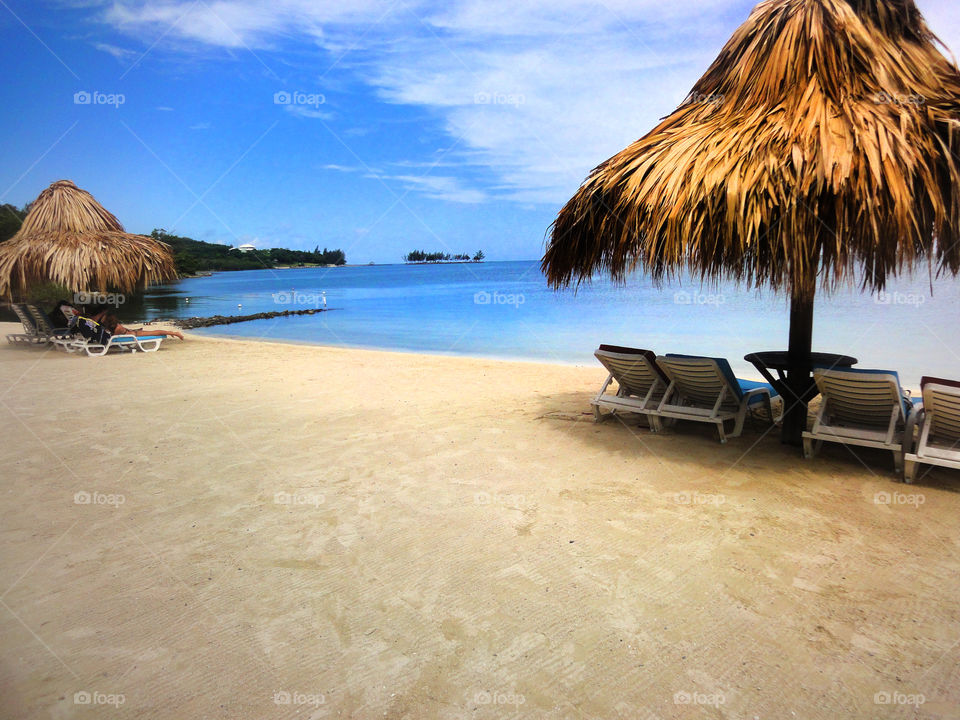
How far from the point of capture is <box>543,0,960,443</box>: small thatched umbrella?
11.6 feet

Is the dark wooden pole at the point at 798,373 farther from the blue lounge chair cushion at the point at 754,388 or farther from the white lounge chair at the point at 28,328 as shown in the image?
the white lounge chair at the point at 28,328

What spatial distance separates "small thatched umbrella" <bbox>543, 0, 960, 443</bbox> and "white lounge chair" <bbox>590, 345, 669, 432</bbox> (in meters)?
0.73

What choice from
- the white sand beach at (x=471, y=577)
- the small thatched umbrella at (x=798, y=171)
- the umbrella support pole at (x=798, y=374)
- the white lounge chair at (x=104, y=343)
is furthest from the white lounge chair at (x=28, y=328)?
the umbrella support pole at (x=798, y=374)

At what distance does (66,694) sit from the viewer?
2027mm

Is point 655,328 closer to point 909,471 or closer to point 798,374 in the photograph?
point 798,374

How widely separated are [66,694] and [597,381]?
638 cm

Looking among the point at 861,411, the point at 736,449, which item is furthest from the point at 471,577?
the point at 861,411

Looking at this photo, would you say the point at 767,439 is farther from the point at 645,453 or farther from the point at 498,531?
the point at 498,531

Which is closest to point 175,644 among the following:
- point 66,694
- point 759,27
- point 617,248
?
point 66,694

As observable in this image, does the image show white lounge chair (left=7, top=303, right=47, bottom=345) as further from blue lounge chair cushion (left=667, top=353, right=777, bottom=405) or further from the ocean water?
blue lounge chair cushion (left=667, top=353, right=777, bottom=405)

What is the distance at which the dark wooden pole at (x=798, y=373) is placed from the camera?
4.45 metres

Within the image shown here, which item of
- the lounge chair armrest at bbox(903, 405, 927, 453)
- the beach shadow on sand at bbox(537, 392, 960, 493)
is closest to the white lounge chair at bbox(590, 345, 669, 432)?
the beach shadow on sand at bbox(537, 392, 960, 493)

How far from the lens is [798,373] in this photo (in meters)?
4.50

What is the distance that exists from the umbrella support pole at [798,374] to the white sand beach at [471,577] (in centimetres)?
27
